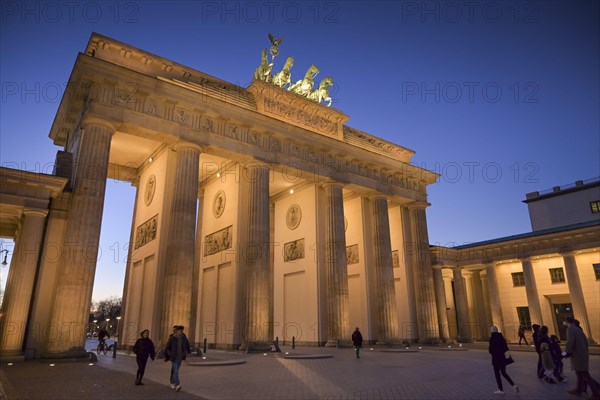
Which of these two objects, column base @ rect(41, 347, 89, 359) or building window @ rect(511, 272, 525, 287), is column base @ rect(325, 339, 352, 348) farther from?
building window @ rect(511, 272, 525, 287)

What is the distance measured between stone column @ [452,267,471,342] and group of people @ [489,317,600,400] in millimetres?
26193

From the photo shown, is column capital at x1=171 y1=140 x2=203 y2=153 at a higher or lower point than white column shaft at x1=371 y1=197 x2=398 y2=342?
higher

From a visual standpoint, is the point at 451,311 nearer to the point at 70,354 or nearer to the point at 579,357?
the point at 579,357

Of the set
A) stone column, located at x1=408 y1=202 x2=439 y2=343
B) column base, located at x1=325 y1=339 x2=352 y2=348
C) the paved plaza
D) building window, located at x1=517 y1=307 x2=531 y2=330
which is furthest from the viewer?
building window, located at x1=517 y1=307 x2=531 y2=330

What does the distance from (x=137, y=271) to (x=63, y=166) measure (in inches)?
313

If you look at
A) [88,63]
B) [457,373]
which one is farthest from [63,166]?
[457,373]

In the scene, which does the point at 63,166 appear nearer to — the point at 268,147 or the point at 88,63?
the point at 88,63

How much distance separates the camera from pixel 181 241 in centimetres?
2012

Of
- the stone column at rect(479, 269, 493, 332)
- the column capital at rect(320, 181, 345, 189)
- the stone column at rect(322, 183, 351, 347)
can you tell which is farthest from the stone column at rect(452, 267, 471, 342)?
the column capital at rect(320, 181, 345, 189)

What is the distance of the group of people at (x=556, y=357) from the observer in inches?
330

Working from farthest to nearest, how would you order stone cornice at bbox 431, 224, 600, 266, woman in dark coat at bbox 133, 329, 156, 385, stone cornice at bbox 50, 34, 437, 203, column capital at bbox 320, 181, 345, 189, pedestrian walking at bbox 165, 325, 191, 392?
stone cornice at bbox 431, 224, 600, 266
column capital at bbox 320, 181, 345, 189
stone cornice at bbox 50, 34, 437, 203
woman in dark coat at bbox 133, 329, 156, 385
pedestrian walking at bbox 165, 325, 191, 392

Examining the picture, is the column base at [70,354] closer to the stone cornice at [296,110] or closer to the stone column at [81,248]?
the stone column at [81,248]

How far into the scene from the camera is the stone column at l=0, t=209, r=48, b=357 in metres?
15.4

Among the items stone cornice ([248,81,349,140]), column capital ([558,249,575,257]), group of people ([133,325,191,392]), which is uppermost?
stone cornice ([248,81,349,140])
